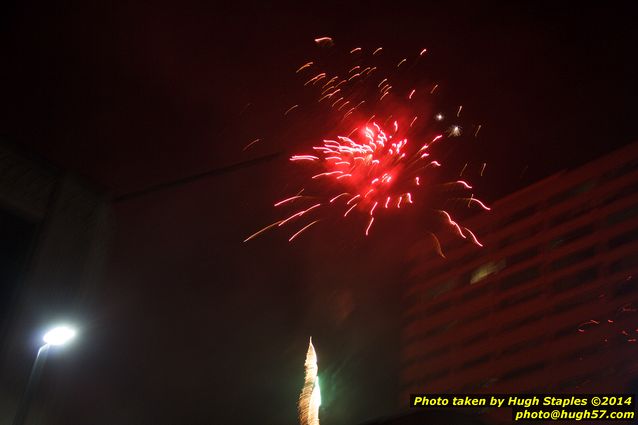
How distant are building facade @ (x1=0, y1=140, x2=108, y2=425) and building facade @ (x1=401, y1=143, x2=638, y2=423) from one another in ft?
227

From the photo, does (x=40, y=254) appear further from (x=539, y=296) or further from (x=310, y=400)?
(x=539, y=296)

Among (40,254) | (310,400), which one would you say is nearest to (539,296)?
(310,400)

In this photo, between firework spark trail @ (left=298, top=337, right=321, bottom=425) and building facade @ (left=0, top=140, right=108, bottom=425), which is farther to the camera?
firework spark trail @ (left=298, top=337, right=321, bottom=425)

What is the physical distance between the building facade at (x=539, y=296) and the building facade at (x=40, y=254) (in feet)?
227

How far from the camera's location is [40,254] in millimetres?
27078

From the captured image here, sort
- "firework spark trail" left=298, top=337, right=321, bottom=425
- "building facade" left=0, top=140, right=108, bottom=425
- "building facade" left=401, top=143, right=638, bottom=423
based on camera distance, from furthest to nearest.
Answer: "building facade" left=401, top=143, right=638, bottom=423 → "firework spark trail" left=298, top=337, right=321, bottom=425 → "building facade" left=0, top=140, right=108, bottom=425

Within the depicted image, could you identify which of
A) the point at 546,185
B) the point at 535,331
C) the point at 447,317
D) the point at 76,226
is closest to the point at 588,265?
the point at 535,331

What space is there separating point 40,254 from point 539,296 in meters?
84.3

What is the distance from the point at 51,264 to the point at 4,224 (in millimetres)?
2499

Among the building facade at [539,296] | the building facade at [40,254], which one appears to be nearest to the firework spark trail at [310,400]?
the building facade at [40,254]

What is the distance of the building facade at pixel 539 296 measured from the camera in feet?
290

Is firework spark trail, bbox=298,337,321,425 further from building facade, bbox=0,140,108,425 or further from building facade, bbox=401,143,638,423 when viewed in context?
building facade, bbox=401,143,638,423

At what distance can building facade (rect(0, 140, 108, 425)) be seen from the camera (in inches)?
984

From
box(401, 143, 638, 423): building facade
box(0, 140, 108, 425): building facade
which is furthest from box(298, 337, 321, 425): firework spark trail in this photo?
box(401, 143, 638, 423): building facade
